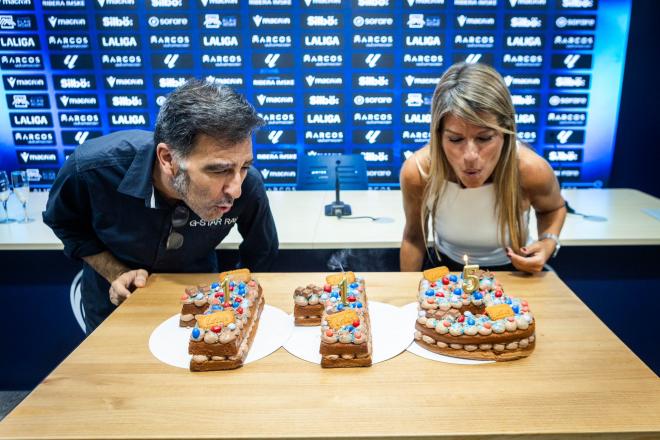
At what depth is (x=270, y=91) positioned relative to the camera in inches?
190

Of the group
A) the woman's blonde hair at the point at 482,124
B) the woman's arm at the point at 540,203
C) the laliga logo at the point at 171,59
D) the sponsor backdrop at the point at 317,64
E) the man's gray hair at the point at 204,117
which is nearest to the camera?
the man's gray hair at the point at 204,117

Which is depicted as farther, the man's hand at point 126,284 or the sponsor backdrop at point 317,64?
the sponsor backdrop at point 317,64

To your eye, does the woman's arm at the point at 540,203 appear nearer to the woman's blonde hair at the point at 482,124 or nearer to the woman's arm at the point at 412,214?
the woman's blonde hair at the point at 482,124

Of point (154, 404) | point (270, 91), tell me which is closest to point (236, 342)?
point (154, 404)

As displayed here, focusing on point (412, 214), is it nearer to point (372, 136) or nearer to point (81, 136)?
point (372, 136)

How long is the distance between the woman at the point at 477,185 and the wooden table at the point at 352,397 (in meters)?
0.61

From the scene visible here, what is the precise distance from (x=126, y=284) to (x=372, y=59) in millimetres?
3635

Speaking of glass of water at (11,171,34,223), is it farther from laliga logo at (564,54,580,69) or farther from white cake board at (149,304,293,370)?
laliga logo at (564,54,580,69)

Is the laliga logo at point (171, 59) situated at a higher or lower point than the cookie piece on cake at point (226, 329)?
higher

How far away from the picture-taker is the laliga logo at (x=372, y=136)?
16.2 ft

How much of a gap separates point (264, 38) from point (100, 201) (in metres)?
3.30

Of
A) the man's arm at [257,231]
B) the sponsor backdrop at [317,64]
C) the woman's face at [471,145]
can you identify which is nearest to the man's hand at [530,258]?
the woman's face at [471,145]

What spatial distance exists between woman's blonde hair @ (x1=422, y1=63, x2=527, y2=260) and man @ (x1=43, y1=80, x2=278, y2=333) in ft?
2.15

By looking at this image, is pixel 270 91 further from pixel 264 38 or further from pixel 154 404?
pixel 154 404
